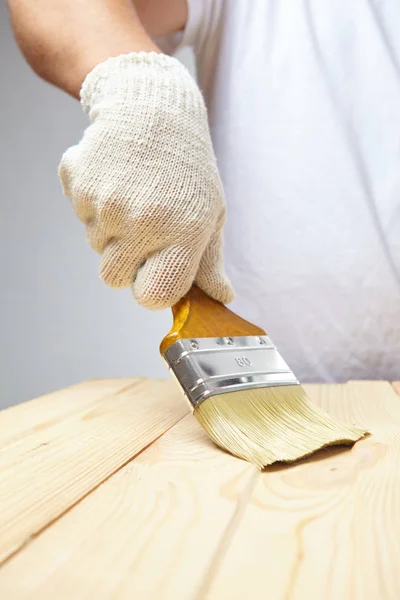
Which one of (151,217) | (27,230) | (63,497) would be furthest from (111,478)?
(27,230)

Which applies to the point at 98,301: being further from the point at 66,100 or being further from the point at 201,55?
the point at 201,55

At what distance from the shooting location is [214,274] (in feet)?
2.79

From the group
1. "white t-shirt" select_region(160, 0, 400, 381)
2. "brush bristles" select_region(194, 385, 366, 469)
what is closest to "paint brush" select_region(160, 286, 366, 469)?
"brush bristles" select_region(194, 385, 366, 469)

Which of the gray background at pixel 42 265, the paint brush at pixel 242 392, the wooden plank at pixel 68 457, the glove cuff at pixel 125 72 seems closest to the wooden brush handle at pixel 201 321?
the paint brush at pixel 242 392

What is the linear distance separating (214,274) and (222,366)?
0.57ft

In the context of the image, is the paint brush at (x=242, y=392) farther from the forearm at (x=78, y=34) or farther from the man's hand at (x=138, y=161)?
the forearm at (x=78, y=34)

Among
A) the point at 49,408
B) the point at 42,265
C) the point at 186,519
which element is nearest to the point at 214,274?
the point at 49,408

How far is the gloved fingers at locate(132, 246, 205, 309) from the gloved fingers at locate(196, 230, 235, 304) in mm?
52

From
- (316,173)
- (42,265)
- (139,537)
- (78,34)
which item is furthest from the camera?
(42,265)

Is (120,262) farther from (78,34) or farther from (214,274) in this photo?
(78,34)

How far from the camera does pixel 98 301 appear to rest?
241cm

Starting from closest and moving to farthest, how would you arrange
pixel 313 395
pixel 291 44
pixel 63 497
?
pixel 63 497 < pixel 313 395 < pixel 291 44

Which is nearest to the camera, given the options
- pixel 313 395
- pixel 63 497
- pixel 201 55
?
pixel 63 497

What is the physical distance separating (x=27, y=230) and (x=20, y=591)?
2.26m
